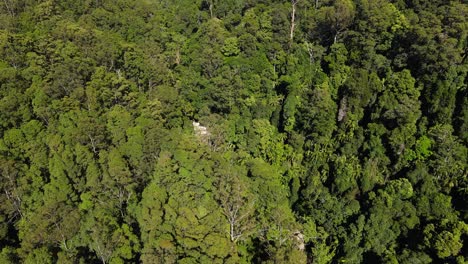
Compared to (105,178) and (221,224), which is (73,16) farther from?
(221,224)

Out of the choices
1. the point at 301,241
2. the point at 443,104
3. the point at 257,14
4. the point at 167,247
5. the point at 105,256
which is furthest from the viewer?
the point at 257,14

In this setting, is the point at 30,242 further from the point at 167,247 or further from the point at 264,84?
the point at 264,84

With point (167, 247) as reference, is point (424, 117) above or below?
above

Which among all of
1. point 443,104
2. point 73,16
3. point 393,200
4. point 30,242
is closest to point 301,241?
point 393,200

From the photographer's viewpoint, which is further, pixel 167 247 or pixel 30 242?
pixel 30 242

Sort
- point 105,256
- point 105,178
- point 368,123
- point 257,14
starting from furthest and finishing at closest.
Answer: point 257,14
point 368,123
point 105,178
point 105,256

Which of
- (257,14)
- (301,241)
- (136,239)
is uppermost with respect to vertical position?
(257,14)
